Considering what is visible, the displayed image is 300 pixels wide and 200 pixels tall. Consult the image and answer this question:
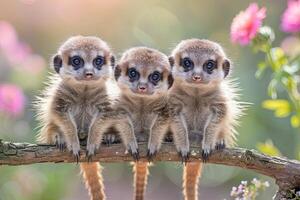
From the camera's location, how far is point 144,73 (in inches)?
156

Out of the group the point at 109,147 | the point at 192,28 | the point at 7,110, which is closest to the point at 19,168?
the point at 7,110

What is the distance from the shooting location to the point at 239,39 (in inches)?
157

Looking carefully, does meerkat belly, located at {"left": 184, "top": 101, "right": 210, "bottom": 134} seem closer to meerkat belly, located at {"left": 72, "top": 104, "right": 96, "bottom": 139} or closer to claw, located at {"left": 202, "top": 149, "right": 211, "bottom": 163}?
claw, located at {"left": 202, "top": 149, "right": 211, "bottom": 163}

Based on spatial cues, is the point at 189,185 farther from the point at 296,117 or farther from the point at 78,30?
the point at 78,30

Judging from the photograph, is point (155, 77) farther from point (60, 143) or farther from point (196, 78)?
point (60, 143)

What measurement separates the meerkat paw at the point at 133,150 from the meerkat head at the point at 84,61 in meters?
0.46

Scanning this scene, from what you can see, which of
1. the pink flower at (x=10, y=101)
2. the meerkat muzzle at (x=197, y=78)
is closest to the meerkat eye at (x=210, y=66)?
the meerkat muzzle at (x=197, y=78)

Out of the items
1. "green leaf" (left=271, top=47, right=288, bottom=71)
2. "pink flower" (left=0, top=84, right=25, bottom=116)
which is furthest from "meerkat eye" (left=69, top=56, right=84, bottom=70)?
"pink flower" (left=0, top=84, right=25, bottom=116)

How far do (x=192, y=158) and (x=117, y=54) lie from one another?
1876mm

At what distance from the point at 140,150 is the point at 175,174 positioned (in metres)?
3.79

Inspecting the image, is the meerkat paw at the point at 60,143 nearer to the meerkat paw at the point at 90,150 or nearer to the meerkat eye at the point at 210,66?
the meerkat paw at the point at 90,150

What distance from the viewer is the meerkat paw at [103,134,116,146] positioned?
12.0 ft

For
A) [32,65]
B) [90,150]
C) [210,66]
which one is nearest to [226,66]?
[210,66]

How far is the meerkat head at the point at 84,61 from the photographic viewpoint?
391cm
